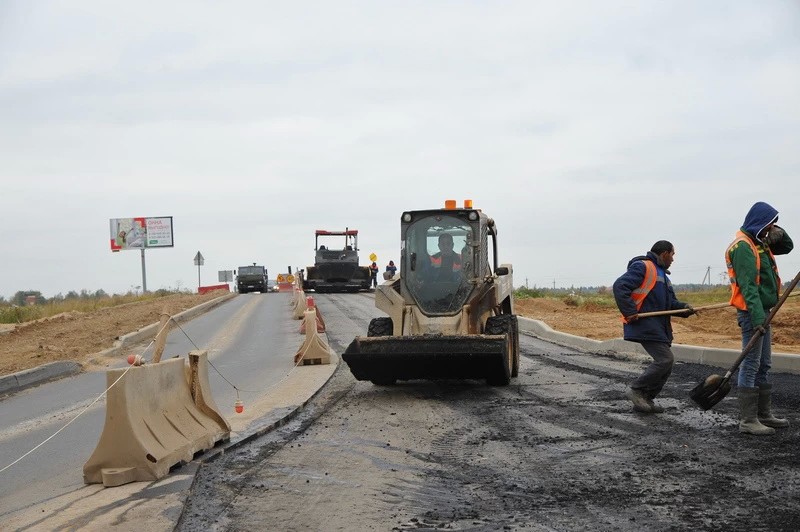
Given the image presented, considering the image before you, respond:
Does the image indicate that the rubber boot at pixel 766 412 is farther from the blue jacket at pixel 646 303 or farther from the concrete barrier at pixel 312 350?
the concrete barrier at pixel 312 350

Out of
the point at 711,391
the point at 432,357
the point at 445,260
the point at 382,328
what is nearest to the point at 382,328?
the point at 382,328

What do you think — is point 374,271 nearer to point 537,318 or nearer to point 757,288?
point 537,318

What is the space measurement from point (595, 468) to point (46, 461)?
16.5 ft

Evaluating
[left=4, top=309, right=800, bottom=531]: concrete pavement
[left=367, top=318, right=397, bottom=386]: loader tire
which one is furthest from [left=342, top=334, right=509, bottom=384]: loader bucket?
[left=4, top=309, right=800, bottom=531]: concrete pavement

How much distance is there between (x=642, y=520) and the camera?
18.8ft

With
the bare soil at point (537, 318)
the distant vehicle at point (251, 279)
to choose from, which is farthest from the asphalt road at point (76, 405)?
the distant vehicle at point (251, 279)

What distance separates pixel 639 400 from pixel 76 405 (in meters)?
7.83

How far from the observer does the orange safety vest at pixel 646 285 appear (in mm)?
10320

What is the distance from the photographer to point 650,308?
1039 centimetres

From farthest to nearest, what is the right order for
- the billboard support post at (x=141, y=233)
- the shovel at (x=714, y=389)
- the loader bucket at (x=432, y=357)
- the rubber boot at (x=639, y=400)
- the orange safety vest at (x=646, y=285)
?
the billboard support post at (x=141, y=233), the loader bucket at (x=432, y=357), the orange safety vest at (x=646, y=285), the rubber boot at (x=639, y=400), the shovel at (x=714, y=389)

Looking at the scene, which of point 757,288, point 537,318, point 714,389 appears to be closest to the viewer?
point 757,288

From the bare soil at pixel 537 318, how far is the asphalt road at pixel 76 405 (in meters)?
1.72

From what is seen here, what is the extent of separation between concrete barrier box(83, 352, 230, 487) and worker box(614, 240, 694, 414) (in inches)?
177

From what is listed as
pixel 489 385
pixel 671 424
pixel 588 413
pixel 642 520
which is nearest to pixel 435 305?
pixel 489 385
